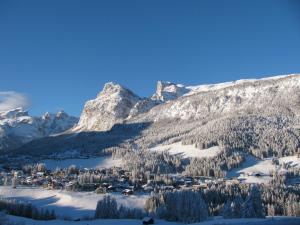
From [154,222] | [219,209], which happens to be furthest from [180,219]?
[219,209]

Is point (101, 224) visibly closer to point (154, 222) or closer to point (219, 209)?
point (154, 222)

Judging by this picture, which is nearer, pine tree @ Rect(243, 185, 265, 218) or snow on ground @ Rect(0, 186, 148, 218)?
pine tree @ Rect(243, 185, 265, 218)

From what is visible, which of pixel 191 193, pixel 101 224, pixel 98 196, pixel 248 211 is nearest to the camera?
pixel 101 224

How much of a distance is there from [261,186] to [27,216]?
91.7m

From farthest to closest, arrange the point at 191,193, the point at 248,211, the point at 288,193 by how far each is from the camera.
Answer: the point at 288,193
the point at 191,193
the point at 248,211

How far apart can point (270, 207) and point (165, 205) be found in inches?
1256

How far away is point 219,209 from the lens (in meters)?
161

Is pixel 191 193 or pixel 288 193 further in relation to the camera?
pixel 288 193

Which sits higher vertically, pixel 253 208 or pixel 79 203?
pixel 79 203

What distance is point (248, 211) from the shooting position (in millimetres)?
140500

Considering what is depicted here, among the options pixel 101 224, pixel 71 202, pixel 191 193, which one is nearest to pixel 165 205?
pixel 191 193

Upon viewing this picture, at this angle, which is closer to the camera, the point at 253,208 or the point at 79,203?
the point at 253,208

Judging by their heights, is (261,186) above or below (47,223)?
above

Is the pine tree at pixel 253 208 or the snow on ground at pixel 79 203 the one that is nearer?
the pine tree at pixel 253 208
